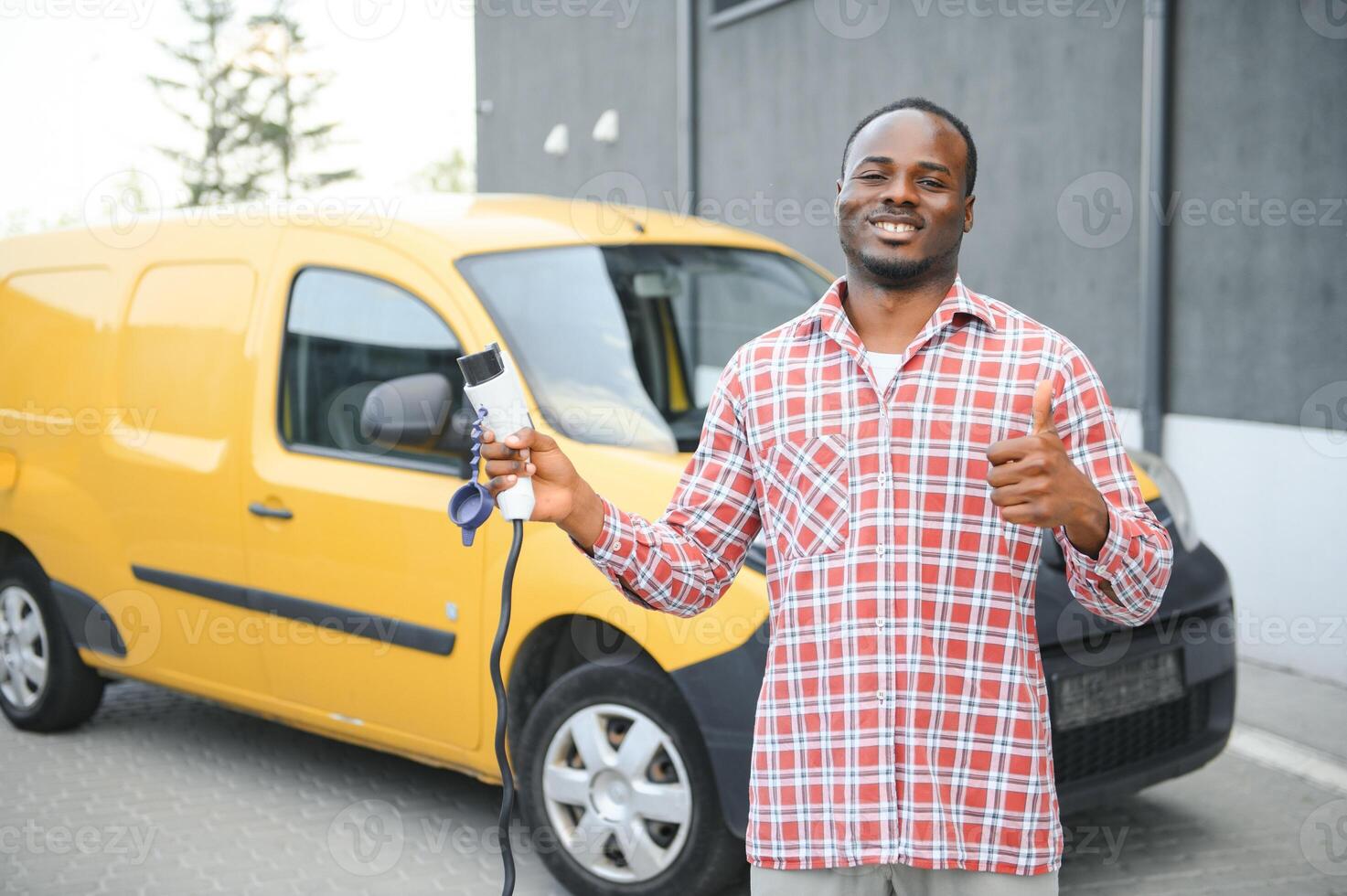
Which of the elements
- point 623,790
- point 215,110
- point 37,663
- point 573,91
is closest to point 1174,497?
point 623,790

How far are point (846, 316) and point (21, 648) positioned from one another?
4.50 m

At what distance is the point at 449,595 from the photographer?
3990 mm

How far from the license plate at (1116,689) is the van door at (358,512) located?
152 centimetres

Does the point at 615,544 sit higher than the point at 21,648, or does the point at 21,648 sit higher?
the point at 615,544

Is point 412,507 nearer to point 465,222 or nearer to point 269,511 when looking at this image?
point 269,511

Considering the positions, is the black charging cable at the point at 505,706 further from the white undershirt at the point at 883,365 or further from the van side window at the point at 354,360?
the van side window at the point at 354,360

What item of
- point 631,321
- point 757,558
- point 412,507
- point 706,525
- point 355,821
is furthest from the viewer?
point 355,821

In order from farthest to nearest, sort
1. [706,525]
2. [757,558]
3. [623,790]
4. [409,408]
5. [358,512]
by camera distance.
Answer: [358,512] < [409,408] < [623,790] < [757,558] < [706,525]

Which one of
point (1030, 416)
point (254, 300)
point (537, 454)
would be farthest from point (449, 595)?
point (1030, 416)

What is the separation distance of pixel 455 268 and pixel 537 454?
85.5 inches

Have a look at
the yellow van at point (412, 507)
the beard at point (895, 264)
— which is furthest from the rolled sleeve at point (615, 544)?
the yellow van at point (412, 507)

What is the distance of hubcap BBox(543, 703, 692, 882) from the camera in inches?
142

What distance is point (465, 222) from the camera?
4.50 m

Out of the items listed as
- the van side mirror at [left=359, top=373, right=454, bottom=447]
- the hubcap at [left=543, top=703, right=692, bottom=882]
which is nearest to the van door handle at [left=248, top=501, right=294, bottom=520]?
the van side mirror at [left=359, top=373, right=454, bottom=447]
